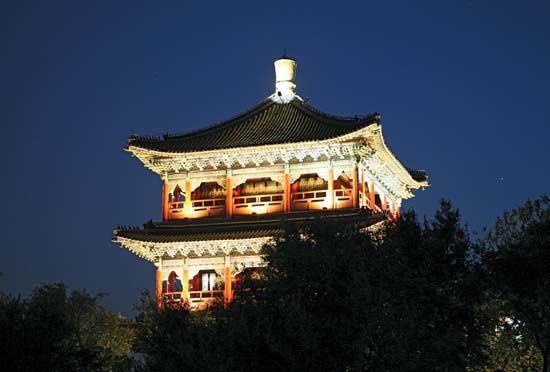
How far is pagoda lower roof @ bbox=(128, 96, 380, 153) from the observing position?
46.3m

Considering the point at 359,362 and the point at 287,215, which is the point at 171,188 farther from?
the point at 359,362

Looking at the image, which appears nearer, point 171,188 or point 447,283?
point 447,283

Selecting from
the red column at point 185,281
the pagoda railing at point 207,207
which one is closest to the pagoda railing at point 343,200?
the pagoda railing at point 207,207

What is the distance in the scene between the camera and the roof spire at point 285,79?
169 ft

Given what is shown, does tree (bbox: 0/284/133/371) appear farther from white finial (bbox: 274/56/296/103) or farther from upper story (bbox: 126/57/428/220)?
white finial (bbox: 274/56/296/103)

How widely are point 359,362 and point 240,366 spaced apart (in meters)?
3.25

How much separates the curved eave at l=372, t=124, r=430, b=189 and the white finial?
581cm

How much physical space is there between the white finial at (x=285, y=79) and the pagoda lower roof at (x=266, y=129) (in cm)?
56

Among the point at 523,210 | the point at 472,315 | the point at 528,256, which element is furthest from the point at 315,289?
the point at 523,210

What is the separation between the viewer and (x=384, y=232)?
101 ft

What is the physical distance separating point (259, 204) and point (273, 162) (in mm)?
2005

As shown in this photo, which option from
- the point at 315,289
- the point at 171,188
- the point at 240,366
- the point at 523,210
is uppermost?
the point at 171,188

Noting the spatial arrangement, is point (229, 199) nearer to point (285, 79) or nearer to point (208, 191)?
point (208, 191)

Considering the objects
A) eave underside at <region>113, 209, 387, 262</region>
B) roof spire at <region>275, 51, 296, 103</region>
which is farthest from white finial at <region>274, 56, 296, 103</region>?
eave underside at <region>113, 209, 387, 262</region>
